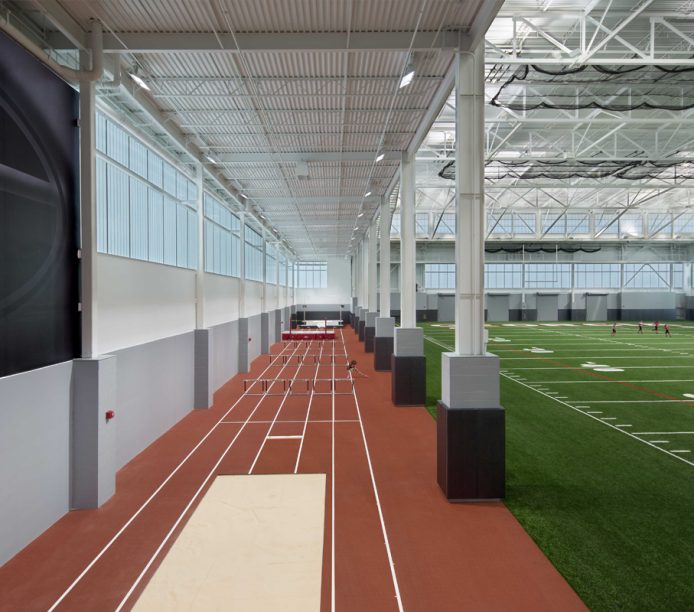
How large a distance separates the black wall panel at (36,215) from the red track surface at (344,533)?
2.93 m

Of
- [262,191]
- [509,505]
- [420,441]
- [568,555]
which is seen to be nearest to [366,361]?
[262,191]

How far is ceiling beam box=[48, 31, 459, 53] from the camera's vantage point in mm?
9695

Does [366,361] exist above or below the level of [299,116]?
below

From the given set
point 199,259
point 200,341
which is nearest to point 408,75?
point 199,259

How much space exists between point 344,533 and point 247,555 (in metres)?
1.58

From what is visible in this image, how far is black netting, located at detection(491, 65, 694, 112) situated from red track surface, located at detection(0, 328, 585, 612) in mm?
16783

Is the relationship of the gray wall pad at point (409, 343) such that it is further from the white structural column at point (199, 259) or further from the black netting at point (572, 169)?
the black netting at point (572, 169)

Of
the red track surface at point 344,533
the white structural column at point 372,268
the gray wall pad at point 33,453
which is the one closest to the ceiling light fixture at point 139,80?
the gray wall pad at point 33,453

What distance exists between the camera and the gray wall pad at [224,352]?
68.1 ft

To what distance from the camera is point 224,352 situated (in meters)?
22.5

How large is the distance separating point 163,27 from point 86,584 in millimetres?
9291

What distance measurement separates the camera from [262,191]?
78.1 ft

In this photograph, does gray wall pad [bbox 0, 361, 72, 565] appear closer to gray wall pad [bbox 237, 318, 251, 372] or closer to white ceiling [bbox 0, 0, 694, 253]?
white ceiling [bbox 0, 0, 694, 253]

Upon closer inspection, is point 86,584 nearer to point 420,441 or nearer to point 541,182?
point 420,441
